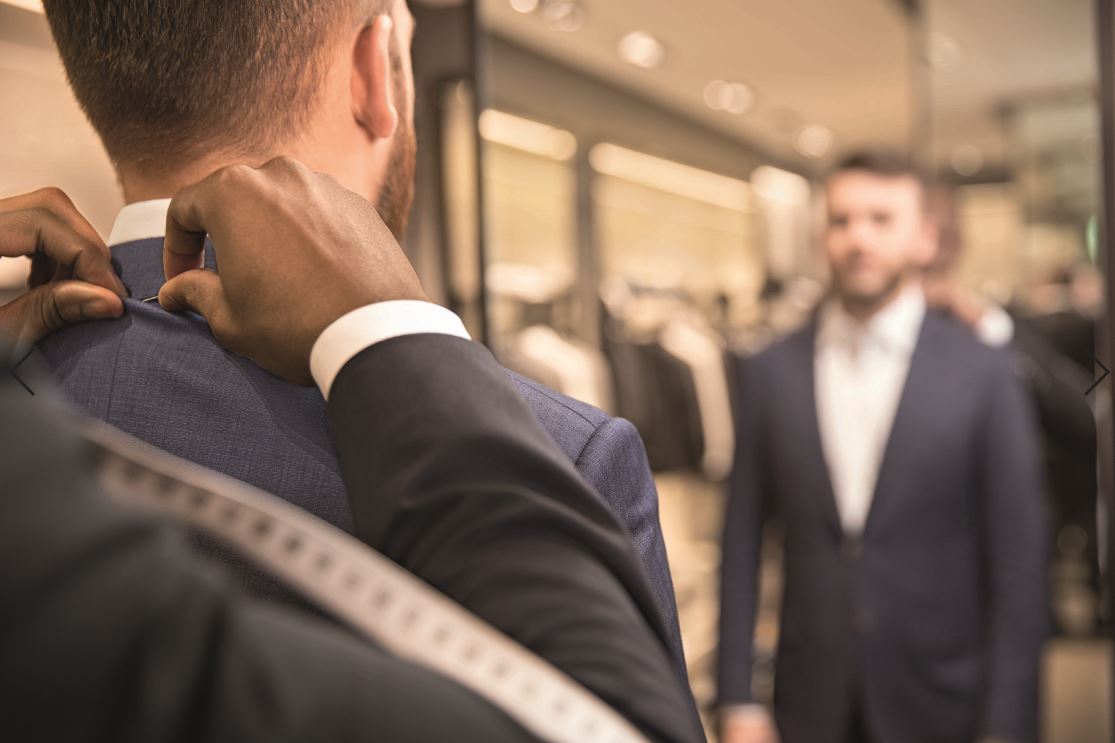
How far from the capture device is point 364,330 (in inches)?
18.4

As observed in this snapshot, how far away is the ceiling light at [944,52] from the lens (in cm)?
441

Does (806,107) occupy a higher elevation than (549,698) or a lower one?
higher

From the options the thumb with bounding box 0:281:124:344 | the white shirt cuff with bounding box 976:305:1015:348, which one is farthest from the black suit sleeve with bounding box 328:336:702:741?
the white shirt cuff with bounding box 976:305:1015:348

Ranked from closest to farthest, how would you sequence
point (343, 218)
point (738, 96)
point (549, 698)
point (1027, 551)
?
1. point (549, 698)
2. point (343, 218)
3. point (1027, 551)
4. point (738, 96)

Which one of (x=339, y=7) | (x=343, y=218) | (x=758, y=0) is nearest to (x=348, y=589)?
(x=343, y=218)

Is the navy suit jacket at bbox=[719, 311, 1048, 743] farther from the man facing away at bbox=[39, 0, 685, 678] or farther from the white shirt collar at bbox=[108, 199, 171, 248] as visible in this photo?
the white shirt collar at bbox=[108, 199, 171, 248]

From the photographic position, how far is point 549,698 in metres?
0.31

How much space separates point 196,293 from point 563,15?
333cm

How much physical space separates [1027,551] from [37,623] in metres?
1.91

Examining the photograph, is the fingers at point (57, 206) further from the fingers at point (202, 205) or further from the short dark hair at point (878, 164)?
the short dark hair at point (878, 164)

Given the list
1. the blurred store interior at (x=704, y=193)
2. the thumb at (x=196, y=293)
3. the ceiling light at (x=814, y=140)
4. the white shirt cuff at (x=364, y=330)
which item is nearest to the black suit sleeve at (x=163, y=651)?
the white shirt cuff at (x=364, y=330)

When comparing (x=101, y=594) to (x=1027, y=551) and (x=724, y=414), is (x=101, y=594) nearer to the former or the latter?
(x=1027, y=551)

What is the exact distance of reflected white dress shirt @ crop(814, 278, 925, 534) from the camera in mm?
1946

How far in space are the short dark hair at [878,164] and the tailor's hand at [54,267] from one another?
6.97 feet
